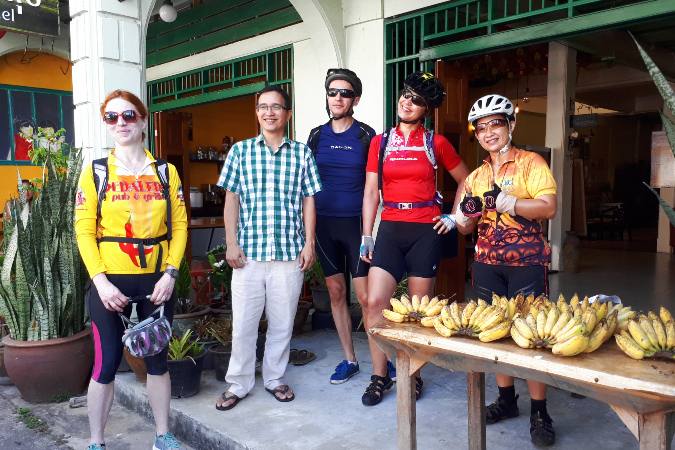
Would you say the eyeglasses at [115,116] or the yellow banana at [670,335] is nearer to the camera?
the yellow banana at [670,335]

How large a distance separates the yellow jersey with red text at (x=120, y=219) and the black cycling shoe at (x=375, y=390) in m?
1.56

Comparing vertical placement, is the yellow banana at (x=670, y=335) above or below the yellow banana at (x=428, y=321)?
above

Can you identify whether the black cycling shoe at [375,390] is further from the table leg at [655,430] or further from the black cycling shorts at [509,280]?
the table leg at [655,430]

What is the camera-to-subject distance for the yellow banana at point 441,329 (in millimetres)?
2389

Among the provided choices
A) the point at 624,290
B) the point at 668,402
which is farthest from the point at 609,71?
the point at 668,402

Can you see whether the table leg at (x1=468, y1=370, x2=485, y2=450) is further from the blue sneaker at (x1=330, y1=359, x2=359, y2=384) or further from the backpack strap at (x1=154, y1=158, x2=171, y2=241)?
the backpack strap at (x1=154, y1=158, x2=171, y2=241)

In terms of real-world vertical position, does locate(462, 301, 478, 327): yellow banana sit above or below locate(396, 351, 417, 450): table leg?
above

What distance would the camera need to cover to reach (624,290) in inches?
308

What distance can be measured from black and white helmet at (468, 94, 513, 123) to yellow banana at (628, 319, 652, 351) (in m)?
1.24

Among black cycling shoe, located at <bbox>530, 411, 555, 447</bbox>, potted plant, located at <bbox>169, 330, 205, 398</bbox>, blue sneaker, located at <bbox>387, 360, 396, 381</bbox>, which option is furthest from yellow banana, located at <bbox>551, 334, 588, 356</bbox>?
potted plant, located at <bbox>169, 330, 205, 398</bbox>

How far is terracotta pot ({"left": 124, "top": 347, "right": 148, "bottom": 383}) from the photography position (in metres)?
4.11

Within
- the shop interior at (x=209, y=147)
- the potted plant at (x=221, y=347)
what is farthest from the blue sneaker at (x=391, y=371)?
the shop interior at (x=209, y=147)

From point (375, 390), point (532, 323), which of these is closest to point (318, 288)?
point (375, 390)

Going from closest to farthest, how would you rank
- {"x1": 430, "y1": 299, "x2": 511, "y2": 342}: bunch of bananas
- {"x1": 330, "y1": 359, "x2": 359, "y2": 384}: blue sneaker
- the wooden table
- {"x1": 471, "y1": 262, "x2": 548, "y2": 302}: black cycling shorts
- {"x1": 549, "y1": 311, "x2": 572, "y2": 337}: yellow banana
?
the wooden table, {"x1": 549, "y1": 311, "x2": 572, "y2": 337}: yellow banana, {"x1": 430, "y1": 299, "x2": 511, "y2": 342}: bunch of bananas, {"x1": 471, "y1": 262, "x2": 548, "y2": 302}: black cycling shorts, {"x1": 330, "y1": 359, "x2": 359, "y2": 384}: blue sneaker
